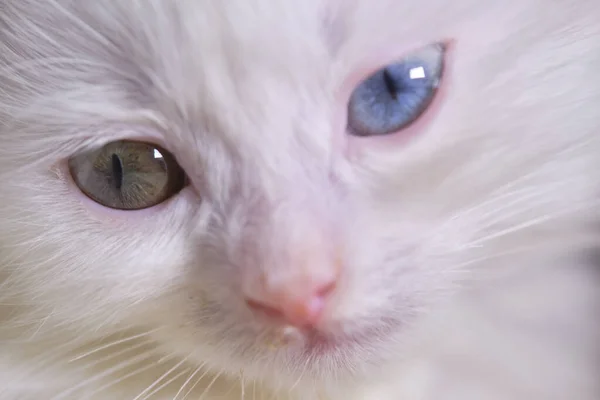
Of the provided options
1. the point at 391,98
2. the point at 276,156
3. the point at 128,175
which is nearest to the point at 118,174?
A: the point at 128,175

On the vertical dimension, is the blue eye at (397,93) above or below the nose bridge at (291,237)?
above

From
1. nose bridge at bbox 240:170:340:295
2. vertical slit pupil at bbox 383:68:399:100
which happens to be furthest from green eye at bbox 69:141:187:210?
vertical slit pupil at bbox 383:68:399:100

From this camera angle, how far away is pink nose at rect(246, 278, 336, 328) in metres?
0.70

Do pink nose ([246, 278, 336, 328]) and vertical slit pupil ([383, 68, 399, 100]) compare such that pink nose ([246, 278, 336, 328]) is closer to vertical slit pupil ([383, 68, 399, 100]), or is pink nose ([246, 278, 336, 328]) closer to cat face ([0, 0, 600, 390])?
cat face ([0, 0, 600, 390])

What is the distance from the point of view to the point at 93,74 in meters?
0.76

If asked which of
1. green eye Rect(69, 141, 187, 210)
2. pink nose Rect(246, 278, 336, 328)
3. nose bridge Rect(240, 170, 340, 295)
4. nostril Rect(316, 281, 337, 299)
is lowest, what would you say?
pink nose Rect(246, 278, 336, 328)

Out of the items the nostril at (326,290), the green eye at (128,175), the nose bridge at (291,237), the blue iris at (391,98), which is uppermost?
the blue iris at (391,98)

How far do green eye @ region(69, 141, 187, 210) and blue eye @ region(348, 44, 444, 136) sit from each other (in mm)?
204

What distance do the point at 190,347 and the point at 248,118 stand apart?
26cm

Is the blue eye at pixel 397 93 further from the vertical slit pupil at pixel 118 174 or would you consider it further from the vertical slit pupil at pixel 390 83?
the vertical slit pupil at pixel 118 174

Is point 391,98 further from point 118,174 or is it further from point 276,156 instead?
point 118,174

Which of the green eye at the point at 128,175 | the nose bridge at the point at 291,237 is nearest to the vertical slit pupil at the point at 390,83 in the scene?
the nose bridge at the point at 291,237

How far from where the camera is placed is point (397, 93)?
77cm

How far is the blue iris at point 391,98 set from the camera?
2.49 feet
